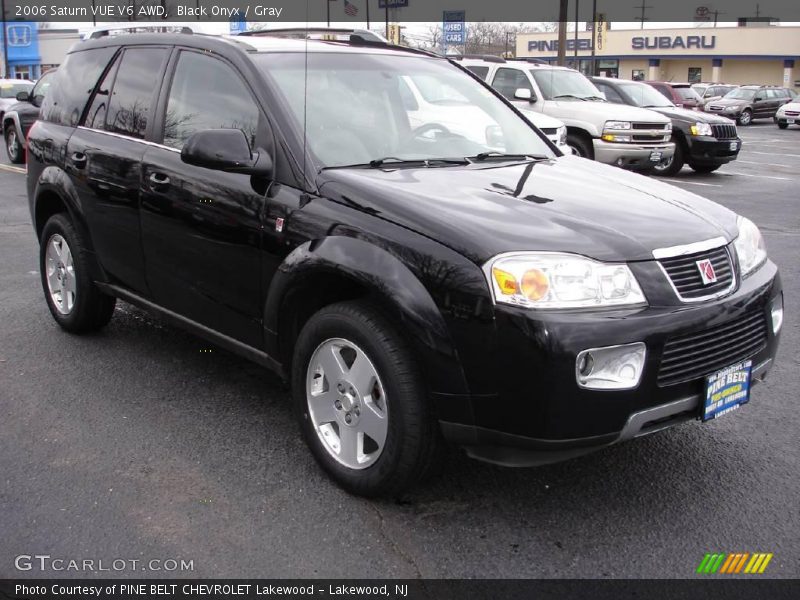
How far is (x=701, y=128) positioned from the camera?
1552 cm

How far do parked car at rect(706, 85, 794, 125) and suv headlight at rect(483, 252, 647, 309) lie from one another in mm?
33724

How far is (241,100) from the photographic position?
12.9 ft

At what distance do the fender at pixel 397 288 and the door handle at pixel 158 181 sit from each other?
1.06m

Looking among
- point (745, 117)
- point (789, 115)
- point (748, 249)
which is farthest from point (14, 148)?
point (745, 117)

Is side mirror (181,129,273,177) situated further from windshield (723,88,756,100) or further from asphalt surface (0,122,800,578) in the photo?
windshield (723,88,756,100)

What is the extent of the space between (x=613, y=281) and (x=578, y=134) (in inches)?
464

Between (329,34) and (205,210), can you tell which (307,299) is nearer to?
(205,210)

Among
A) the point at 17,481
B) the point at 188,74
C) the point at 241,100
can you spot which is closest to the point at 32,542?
→ the point at 17,481

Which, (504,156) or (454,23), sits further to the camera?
(454,23)

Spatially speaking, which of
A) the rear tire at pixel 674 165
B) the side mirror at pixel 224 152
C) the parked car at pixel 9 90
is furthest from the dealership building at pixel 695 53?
A: the side mirror at pixel 224 152

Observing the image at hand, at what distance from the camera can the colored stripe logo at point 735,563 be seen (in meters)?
2.93

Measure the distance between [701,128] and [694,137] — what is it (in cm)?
24

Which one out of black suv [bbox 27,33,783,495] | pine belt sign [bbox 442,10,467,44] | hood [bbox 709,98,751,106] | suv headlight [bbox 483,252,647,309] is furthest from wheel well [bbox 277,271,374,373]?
hood [bbox 709,98,751,106]
